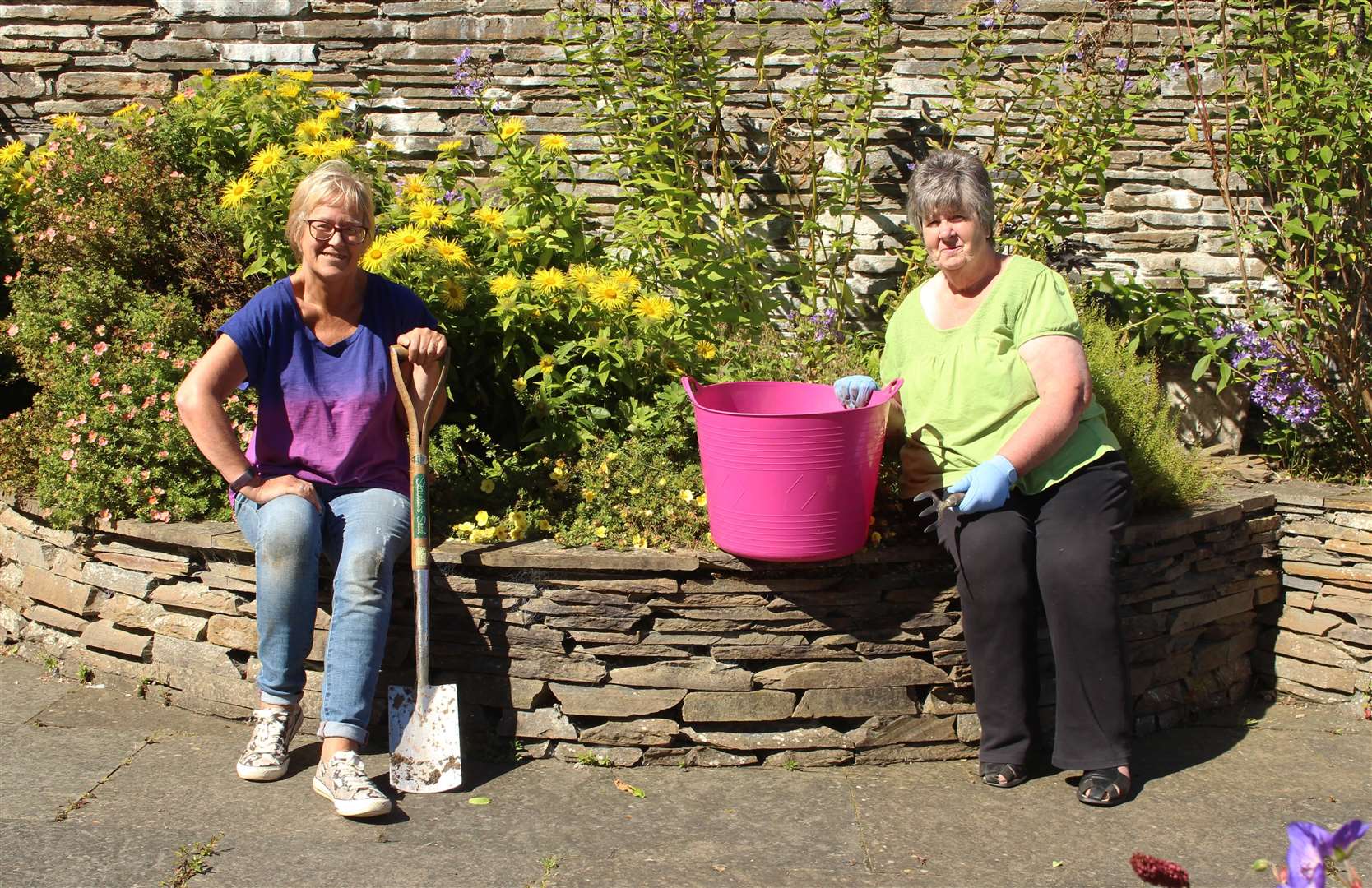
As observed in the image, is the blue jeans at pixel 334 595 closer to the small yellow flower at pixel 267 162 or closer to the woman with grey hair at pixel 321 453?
the woman with grey hair at pixel 321 453

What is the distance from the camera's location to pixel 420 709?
10.5ft

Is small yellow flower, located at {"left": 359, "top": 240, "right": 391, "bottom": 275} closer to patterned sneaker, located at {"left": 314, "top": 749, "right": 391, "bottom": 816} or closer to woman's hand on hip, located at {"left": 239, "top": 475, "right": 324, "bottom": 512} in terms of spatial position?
woman's hand on hip, located at {"left": 239, "top": 475, "right": 324, "bottom": 512}

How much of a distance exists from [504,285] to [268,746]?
148 centimetres

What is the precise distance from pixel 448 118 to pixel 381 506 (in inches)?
95.5

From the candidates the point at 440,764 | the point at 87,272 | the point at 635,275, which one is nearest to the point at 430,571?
the point at 440,764

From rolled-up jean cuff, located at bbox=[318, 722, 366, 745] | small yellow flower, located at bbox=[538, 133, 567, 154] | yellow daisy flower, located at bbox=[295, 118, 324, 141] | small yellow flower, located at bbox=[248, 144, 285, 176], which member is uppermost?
yellow daisy flower, located at bbox=[295, 118, 324, 141]

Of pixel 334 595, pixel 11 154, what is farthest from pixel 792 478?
pixel 11 154

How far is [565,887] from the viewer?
265 centimetres

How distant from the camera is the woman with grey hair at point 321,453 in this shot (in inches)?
121

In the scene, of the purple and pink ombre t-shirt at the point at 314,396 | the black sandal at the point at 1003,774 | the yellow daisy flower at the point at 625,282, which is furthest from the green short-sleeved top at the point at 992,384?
the purple and pink ombre t-shirt at the point at 314,396

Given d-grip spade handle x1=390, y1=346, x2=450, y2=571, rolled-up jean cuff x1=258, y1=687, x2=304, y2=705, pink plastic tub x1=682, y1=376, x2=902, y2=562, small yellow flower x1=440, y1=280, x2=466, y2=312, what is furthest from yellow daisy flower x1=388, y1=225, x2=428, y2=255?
rolled-up jean cuff x1=258, y1=687, x2=304, y2=705

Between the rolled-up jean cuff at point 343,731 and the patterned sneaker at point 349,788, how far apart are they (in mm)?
Answer: 36

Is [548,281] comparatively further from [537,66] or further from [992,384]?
[537,66]

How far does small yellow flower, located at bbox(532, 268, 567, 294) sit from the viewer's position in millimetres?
3684
